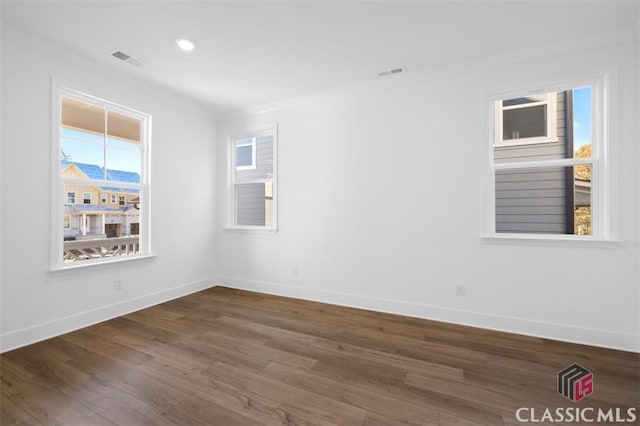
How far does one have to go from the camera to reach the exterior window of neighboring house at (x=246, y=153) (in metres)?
4.64

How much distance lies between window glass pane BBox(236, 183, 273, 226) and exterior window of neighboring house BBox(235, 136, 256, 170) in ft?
1.03

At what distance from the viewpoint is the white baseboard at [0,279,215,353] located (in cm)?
243

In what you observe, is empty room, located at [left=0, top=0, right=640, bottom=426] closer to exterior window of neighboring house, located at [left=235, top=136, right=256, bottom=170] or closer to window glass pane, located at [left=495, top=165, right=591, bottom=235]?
window glass pane, located at [left=495, top=165, right=591, bottom=235]

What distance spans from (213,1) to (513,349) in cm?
369

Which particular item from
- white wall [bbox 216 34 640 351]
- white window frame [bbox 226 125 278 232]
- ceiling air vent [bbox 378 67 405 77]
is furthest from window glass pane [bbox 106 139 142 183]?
ceiling air vent [bbox 378 67 405 77]

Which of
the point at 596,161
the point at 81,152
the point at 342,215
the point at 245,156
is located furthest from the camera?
the point at 245,156

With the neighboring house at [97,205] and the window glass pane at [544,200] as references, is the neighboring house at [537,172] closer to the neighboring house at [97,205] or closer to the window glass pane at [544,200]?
the window glass pane at [544,200]

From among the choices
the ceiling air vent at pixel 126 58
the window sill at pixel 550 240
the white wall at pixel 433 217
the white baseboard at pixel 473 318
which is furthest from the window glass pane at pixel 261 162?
the window sill at pixel 550 240

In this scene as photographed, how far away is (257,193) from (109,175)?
1938 millimetres

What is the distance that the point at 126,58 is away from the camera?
289 centimetres

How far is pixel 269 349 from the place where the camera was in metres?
2.46

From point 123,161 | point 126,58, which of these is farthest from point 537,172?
point 123,161

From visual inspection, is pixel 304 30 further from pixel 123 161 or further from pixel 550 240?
pixel 550 240

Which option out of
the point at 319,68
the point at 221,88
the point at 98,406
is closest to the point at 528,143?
the point at 319,68
